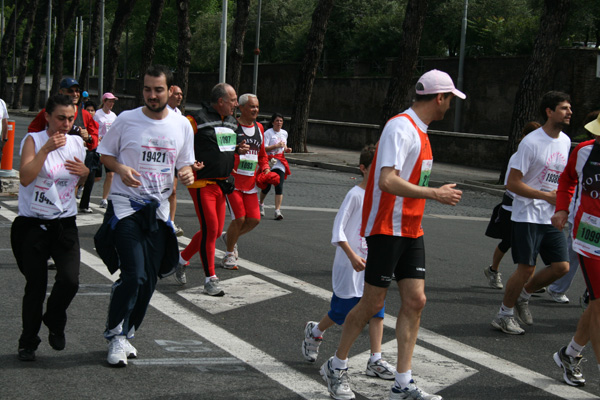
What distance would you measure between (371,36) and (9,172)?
38850mm

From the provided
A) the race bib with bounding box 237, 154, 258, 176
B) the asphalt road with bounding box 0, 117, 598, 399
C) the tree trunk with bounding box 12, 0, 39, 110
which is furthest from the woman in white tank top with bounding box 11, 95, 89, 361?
the tree trunk with bounding box 12, 0, 39, 110

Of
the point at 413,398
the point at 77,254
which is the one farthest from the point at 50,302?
the point at 413,398

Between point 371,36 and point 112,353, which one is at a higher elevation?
point 371,36

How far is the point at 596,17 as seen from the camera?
38.6m

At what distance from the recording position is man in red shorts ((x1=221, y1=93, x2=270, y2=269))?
9406 mm

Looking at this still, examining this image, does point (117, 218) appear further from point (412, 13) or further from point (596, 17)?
point (596, 17)

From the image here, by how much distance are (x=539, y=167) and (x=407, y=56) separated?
18190 millimetres

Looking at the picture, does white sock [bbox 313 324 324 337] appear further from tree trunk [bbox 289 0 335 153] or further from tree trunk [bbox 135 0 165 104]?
tree trunk [bbox 135 0 165 104]

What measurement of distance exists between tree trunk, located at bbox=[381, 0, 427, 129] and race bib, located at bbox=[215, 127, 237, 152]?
16.8 m

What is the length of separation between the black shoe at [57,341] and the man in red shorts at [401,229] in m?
1.85

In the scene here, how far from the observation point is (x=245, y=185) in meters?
9.64

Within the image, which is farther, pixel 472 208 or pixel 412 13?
pixel 412 13

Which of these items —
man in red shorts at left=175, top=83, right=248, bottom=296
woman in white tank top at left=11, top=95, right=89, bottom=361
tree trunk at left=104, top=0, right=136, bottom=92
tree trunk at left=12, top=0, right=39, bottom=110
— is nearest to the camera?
woman in white tank top at left=11, top=95, right=89, bottom=361

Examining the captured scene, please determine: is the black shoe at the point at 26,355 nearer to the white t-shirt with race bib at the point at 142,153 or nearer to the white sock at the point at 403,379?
the white t-shirt with race bib at the point at 142,153
